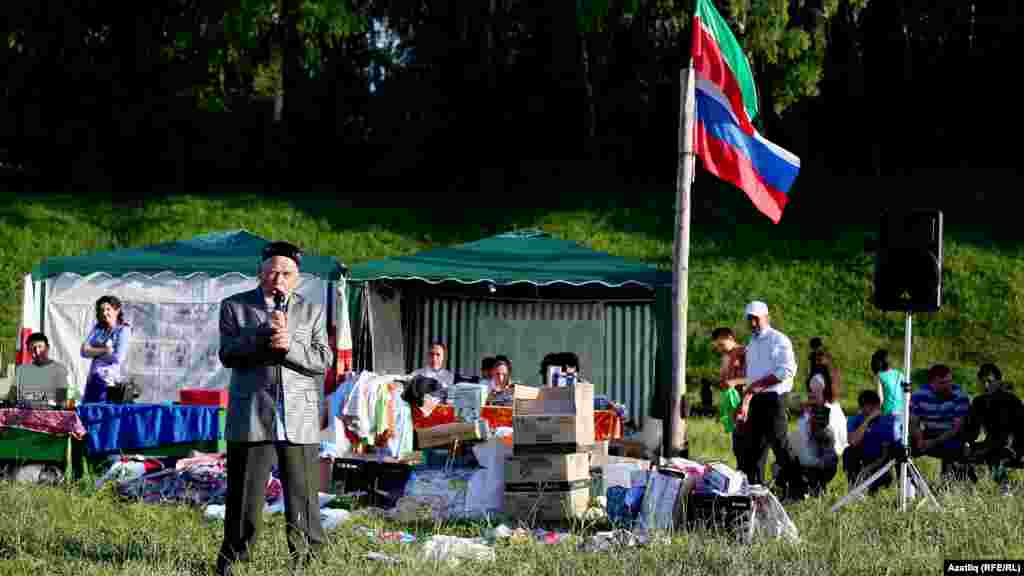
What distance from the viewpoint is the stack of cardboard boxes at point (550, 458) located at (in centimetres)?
809

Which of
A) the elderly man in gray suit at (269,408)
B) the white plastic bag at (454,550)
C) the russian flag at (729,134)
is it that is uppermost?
the russian flag at (729,134)

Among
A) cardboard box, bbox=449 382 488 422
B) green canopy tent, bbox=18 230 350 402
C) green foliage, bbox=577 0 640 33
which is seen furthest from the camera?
green foliage, bbox=577 0 640 33

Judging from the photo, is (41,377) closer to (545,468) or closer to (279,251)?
(545,468)

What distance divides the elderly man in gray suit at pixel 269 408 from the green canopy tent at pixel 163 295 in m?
6.69

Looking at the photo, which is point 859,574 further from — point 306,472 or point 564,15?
point 564,15

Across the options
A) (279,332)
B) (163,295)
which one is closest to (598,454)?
(279,332)


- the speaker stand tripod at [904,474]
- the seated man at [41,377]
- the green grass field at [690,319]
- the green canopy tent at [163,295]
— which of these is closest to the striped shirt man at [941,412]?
the green grass field at [690,319]

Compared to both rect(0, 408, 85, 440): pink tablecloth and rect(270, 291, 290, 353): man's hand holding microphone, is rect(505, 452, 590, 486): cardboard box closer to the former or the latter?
rect(270, 291, 290, 353): man's hand holding microphone

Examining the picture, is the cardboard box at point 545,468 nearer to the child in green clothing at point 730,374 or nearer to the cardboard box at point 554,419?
the cardboard box at point 554,419

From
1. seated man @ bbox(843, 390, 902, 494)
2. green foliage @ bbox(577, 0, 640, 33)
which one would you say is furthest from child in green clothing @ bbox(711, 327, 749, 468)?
green foliage @ bbox(577, 0, 640, 33)

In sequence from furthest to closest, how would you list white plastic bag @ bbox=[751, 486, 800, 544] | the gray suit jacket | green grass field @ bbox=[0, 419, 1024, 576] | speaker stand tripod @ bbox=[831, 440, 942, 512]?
speaker stand tripod @ bbox=[831, 440, 942, 512] → white plastic bag @ bbox=[751, 486, 800, 544] → green grass field @ bbox=[0, 419, 1024, 576] → the gray suit jacket

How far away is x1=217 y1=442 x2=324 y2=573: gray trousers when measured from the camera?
580 centimetres

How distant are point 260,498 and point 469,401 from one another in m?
5.24

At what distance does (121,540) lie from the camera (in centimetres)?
692
